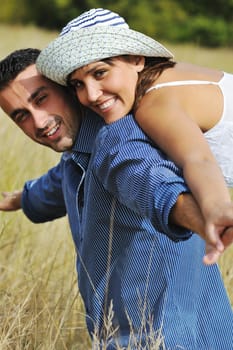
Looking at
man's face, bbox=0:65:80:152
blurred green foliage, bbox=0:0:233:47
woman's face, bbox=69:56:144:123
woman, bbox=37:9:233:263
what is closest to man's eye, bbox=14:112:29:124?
man's face, bbox=0:65:80:152

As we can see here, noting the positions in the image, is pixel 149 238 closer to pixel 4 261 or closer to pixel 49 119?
pixel 49 119

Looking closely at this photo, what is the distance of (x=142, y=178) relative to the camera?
2.57 metres

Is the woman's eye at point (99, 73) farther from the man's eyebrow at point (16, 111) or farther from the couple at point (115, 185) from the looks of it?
the man's eyebrow at point (16, 111)

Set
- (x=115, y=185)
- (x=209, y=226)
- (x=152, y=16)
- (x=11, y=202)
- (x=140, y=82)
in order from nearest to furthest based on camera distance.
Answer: (x=209, y=226)
(x=115, y=185)
(x=140, y=82)
(x=11, y=202)
(x=152, y=16)

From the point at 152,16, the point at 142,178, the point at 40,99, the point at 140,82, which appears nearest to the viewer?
the point at 142,178

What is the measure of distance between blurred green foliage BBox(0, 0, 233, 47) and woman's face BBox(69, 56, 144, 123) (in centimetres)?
2695

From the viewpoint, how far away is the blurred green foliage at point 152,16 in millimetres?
30312

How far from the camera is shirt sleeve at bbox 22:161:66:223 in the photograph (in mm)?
3742

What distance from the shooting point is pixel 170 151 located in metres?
2.62

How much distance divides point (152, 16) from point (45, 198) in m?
27.9

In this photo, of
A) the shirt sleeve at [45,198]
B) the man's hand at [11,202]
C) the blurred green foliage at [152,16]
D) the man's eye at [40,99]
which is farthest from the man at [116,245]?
the blurred green foliage at [152,16]

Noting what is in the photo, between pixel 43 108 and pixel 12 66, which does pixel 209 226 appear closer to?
pixel 43 108

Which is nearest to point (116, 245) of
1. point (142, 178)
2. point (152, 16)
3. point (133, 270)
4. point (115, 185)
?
point (133, 270)

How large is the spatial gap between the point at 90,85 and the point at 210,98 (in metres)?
0.32
